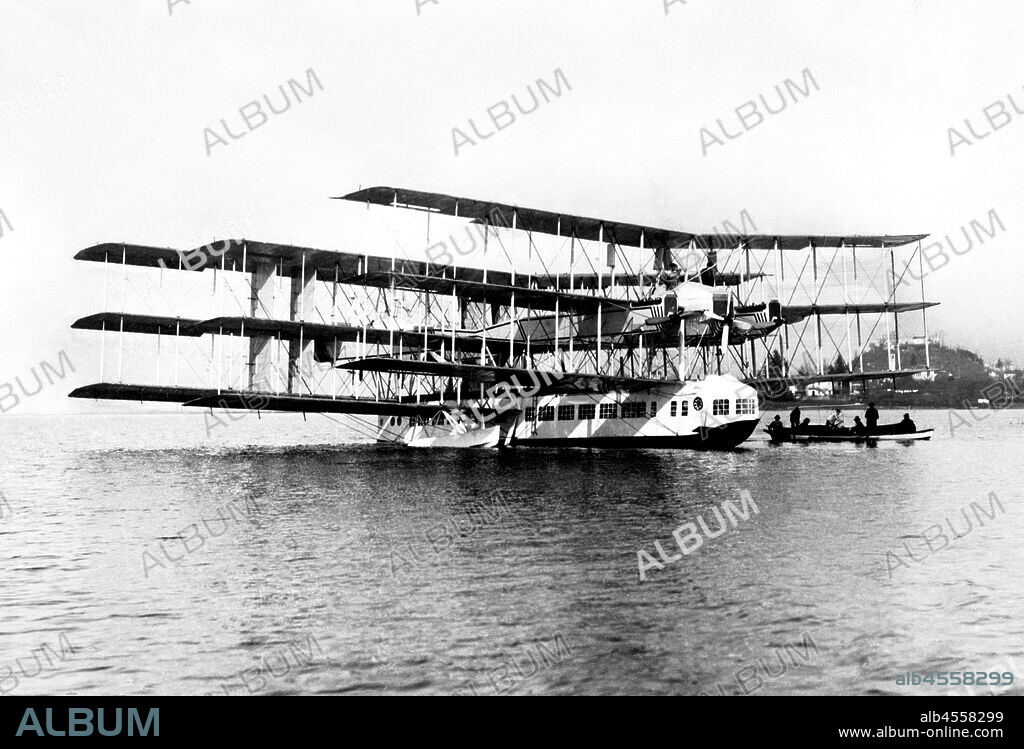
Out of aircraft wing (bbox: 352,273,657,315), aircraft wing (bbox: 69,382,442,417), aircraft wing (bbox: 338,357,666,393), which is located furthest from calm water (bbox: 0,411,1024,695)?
aircraft wing (bbox: 69,382,442,417)

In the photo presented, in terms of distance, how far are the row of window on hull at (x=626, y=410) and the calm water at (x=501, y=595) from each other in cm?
2333

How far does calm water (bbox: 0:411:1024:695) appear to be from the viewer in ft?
29.8

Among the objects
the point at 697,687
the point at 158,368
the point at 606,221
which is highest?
the point at 606,221

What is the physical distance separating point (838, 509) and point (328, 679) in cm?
1748

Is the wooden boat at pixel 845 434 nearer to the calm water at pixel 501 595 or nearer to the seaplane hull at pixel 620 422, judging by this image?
the seaplane hull at pixel 620 422

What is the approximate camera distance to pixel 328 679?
8812 mm

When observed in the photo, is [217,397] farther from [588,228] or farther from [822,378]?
[822,378]

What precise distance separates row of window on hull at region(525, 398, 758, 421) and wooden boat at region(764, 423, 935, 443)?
53.9ft

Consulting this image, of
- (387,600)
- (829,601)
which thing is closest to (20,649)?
(387,600)

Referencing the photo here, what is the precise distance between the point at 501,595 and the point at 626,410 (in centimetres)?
4450

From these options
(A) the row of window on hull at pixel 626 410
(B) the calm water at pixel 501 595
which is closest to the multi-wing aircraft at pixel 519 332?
(A) the row of window on hull at pixel 626 410

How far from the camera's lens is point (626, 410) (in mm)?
56125

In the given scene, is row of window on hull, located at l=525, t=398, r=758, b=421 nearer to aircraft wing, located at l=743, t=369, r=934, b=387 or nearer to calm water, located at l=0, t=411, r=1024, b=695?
aircraft wing, located at l=743, t=369, r=934, b=387
